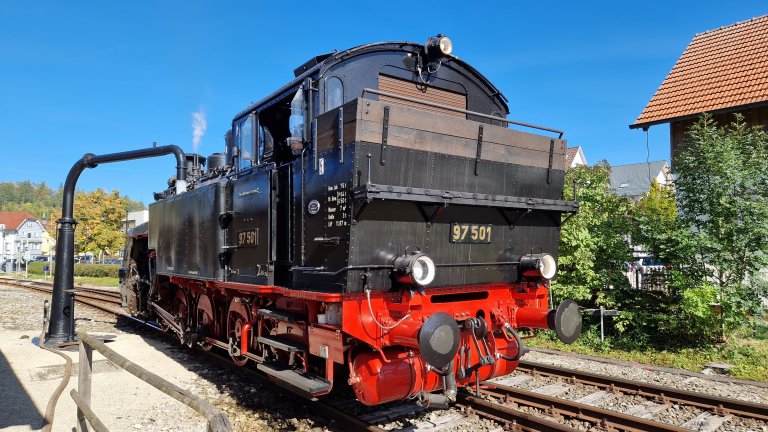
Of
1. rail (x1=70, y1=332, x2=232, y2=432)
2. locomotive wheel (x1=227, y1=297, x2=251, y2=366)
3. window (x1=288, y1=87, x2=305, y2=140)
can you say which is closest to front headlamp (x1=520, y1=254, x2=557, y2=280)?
window (x1=288, y1=87, x2=305, y2=140)

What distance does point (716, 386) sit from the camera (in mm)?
6953

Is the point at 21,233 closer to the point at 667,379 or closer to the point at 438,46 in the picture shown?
the point at 438,46

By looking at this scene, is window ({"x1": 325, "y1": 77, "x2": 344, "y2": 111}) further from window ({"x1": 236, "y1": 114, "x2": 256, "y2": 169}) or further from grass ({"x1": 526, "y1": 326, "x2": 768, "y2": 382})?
grass ({"x1": 526, "y1": 326, "x2": 768, "y2": 382})

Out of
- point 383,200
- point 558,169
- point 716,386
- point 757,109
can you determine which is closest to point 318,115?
point 383,200

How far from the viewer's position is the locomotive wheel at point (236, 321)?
637 centimetres

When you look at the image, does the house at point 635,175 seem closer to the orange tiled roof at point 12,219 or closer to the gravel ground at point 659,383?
the gravel ground at point 659,383

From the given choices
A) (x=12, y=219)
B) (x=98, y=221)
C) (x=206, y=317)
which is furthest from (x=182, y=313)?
(x=12, y=219)

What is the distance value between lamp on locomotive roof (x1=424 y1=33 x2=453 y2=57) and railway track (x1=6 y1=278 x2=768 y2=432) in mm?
3770

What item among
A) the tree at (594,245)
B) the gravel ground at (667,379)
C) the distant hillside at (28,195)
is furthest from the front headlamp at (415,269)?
the distant hillside at (28,195)

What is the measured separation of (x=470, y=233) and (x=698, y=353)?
612 centimetres

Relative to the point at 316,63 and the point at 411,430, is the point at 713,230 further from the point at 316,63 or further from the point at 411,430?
the point at 316,63

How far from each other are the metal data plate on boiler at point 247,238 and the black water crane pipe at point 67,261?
3976 millimetres

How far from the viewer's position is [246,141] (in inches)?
255

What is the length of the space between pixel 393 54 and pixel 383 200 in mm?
1871
